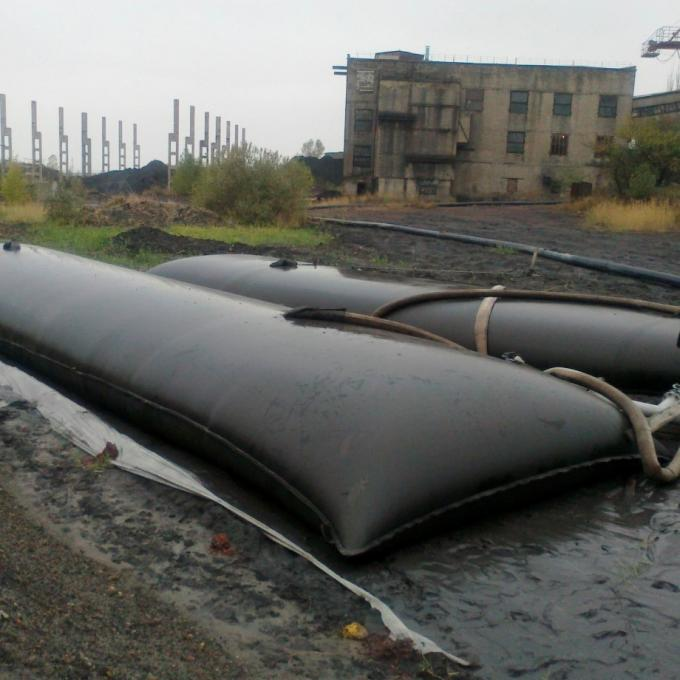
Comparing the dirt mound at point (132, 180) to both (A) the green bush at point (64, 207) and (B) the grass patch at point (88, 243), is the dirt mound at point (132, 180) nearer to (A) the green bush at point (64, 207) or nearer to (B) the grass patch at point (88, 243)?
(A) the green bush at point (64, 207)

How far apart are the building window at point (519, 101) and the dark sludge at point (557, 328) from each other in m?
34.0

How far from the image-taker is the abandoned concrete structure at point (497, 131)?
35.9 metres

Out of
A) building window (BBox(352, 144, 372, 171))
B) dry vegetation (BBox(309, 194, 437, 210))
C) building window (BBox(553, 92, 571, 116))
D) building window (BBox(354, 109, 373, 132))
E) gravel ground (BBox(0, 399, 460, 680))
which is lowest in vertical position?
gravel ground (BBox(0, 399, 460, 680))

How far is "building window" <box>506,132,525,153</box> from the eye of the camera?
37000mm

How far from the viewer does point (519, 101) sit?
36.8 meters

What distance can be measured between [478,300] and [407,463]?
7.27 feet

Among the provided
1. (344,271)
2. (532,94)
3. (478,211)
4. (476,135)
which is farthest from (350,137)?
(344,271)

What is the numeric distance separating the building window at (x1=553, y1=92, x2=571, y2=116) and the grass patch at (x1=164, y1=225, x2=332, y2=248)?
2365 centimetres

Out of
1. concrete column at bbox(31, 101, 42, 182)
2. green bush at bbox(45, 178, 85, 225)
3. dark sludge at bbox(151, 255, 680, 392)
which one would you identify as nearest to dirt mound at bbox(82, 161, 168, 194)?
concrete column at bbox(31, 101, 42, 182)

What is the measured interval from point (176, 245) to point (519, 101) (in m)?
28.5

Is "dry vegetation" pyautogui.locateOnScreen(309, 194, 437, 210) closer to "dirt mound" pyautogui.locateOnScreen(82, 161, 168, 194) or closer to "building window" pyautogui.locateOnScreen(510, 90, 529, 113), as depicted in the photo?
"building window" pyautogui.locateOnScreen(510, 90, 529, 113)

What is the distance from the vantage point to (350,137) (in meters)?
38.5

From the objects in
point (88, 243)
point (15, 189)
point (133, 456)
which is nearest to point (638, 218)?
point (88, 243)

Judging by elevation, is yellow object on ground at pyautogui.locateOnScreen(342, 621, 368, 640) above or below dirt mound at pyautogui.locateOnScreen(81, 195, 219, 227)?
below
